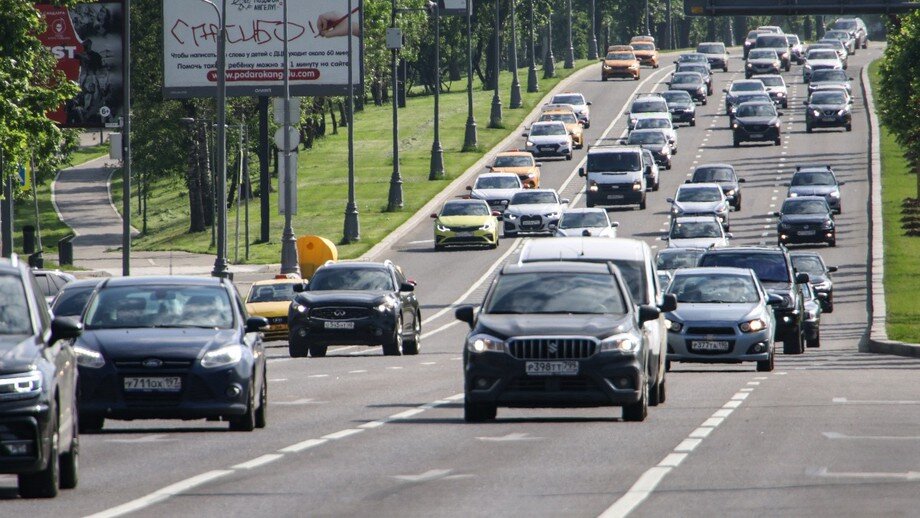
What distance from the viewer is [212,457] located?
15.9 m

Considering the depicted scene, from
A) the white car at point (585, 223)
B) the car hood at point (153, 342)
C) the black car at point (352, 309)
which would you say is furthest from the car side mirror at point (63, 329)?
the white car at point (585, 223)

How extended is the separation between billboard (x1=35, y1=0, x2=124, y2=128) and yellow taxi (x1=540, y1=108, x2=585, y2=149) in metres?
40.0

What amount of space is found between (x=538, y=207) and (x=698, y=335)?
34.6 metres

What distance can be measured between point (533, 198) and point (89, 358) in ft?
153

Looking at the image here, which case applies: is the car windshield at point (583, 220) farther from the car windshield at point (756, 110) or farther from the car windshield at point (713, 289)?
the car windshield at point (756, 110)

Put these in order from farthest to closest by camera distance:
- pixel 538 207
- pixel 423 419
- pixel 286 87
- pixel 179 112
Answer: pixel 179 112, pixel 538 207, pixel 286 87, pixel 423 419

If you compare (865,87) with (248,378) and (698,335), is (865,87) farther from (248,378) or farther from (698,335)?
(248,378)

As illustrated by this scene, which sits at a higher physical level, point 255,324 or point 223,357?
point 255,324

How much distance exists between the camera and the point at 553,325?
18.5m

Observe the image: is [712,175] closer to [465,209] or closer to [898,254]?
[465,209]

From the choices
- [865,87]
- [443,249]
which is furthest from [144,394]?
[865,87]

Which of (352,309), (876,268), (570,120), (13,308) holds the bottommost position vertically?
(876,268)

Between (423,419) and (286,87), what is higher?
(286,87)

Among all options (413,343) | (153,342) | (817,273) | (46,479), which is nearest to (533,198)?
(817,273)
